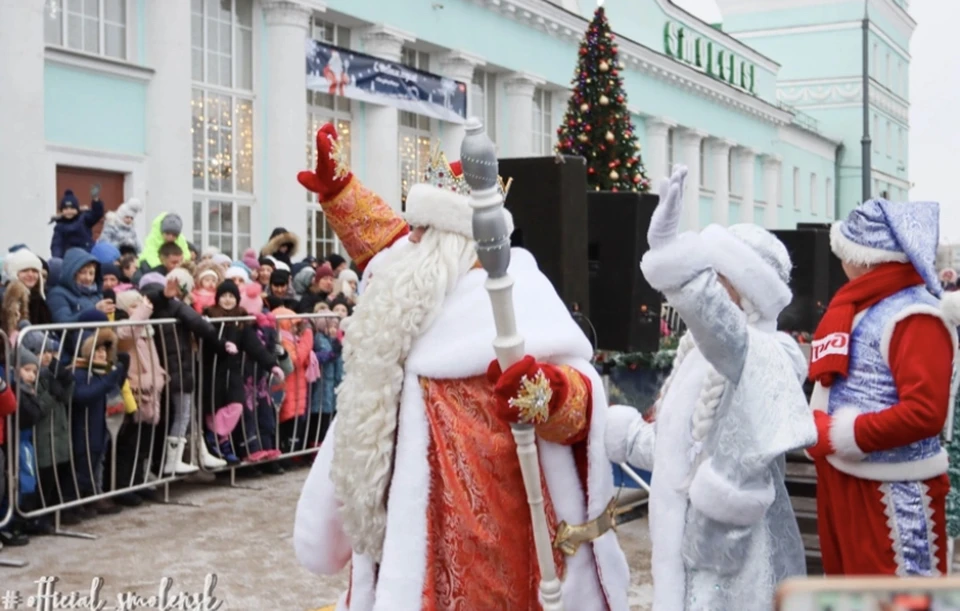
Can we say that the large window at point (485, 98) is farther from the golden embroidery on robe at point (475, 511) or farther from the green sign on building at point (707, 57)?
the golden embroidery on robe at point (475, 511)

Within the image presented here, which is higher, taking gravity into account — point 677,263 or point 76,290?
point 677,263

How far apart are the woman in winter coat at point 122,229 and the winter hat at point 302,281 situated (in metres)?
1.44

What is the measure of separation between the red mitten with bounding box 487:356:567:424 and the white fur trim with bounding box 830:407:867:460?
1.14 meters

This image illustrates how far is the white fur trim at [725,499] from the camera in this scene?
2688 millimetres

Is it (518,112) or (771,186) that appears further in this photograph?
(771,186)

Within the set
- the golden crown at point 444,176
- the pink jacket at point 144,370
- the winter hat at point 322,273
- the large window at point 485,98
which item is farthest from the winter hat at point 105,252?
the large window at point 485,98

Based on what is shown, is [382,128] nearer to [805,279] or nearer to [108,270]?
[805,279]

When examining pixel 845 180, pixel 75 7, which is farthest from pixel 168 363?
pixel 845 180

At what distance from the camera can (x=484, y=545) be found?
10.6 ft

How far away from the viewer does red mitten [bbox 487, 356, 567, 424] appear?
295 cm

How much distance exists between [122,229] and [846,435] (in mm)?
7932

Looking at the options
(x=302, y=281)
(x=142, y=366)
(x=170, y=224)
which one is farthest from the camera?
(x=302, y=281)

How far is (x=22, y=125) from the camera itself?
1133 cm

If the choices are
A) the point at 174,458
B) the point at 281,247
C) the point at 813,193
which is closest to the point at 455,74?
the point at 281,247
